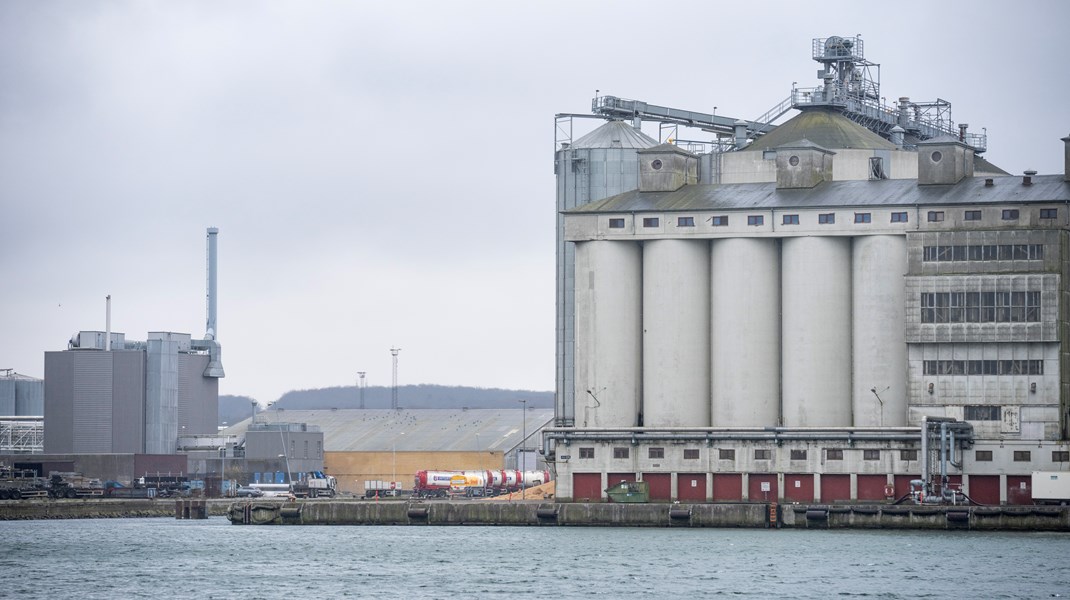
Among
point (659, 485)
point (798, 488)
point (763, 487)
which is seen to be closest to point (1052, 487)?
point (798, 488)

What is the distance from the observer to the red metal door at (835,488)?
110438mm

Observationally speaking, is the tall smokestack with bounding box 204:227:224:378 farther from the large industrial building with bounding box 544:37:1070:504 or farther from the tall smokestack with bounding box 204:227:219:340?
the large industrial building with bounding box 544:37:1070:504

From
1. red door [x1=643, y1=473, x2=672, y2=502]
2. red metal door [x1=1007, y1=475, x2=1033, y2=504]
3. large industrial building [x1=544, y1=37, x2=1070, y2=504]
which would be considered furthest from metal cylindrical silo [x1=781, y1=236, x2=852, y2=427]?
red metal door [x1=1007, y1=475, x2=1033, y2=504]

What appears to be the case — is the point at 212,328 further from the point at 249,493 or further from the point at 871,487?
the point at 871,487

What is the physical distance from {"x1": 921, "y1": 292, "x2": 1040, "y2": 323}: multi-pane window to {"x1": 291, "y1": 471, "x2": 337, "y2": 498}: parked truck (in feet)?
211

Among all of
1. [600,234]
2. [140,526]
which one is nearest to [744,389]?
[600,234]

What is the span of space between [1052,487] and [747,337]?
20211 millimetres

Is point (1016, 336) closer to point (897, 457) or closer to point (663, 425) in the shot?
point (897, 457)

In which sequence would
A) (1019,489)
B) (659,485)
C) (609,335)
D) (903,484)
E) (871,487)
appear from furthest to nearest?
(609,335), (659,485), (871,487), (903,484), (1019,489)

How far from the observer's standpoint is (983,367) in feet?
360

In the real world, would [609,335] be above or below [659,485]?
above

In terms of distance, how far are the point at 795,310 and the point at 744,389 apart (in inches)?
217

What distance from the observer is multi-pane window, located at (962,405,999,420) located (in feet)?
359

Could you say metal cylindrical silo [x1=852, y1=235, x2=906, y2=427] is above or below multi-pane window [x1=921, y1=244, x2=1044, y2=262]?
below
